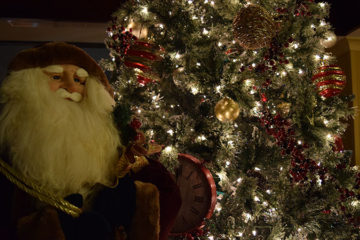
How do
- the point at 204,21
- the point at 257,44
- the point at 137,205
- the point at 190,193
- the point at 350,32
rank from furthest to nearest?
the point at 350,32
the point at 204,21
the point at 257,44
the point at 190,193
the point at 137,205

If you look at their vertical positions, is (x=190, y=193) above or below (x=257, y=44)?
below

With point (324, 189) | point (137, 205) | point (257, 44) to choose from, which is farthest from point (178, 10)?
point (324, 189)

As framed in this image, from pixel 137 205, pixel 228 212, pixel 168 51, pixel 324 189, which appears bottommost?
pixel 228 212

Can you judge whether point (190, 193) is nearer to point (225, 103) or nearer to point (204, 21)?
point (225, 103)

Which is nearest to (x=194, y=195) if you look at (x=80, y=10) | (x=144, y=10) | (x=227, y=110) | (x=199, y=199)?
(x=199, y=199)

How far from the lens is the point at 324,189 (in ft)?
5.23

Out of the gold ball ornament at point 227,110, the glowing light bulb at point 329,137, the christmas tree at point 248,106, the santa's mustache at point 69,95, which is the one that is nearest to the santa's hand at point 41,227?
the santa's mustache at point 69,95

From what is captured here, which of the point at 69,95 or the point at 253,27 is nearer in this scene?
the point at 69,95

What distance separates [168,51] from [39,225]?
3.48 ft

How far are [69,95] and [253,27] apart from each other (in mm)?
926

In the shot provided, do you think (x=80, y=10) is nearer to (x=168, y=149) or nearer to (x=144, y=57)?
(x=144, y=57)

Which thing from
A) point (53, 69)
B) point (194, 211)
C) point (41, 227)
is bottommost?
point (194, 211)

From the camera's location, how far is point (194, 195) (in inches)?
58.8

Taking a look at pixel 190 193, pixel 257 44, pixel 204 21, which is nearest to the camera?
pixel 190 193
